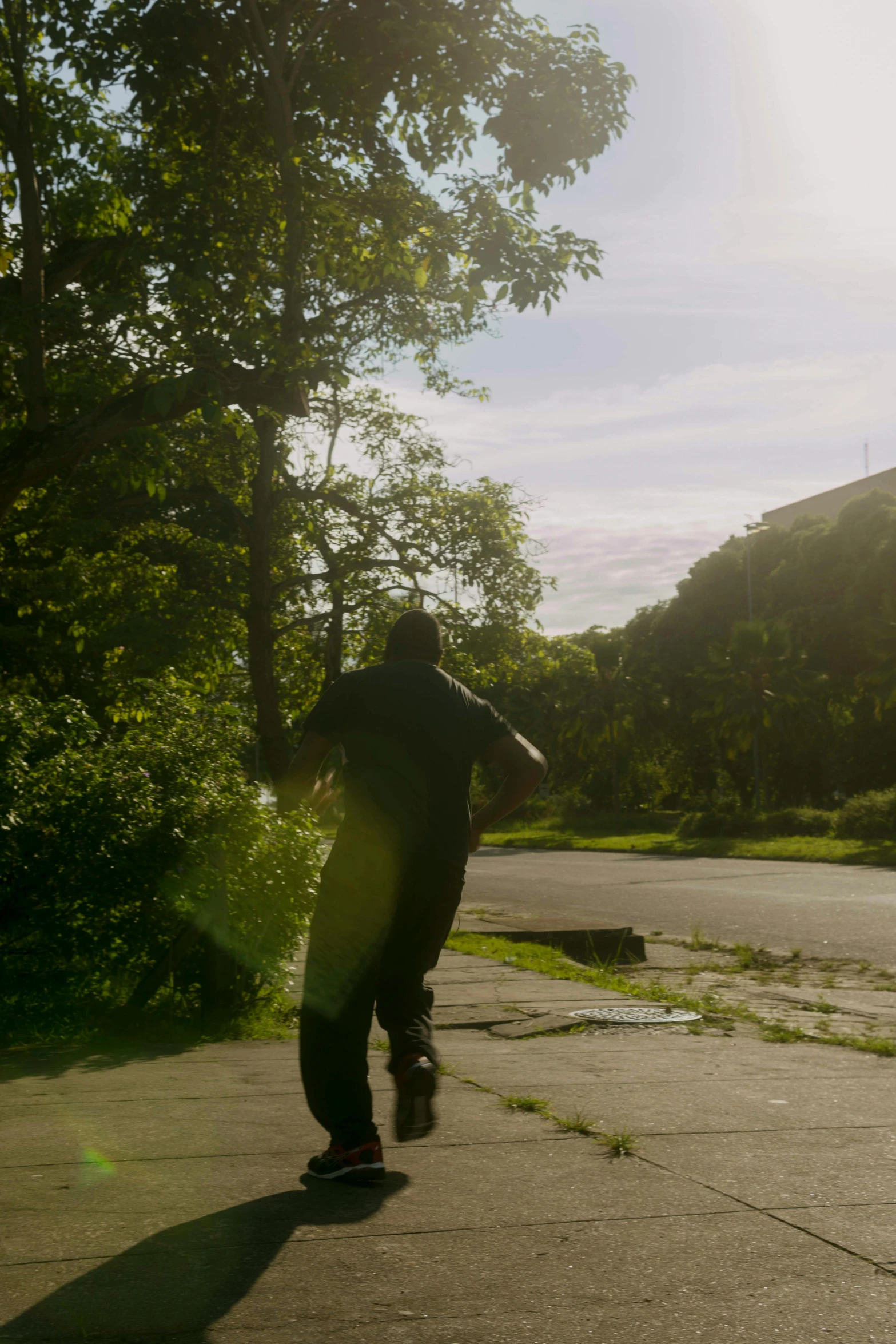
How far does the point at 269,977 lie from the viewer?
6.70 metres

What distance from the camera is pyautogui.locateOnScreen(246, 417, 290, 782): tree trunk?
16453mm

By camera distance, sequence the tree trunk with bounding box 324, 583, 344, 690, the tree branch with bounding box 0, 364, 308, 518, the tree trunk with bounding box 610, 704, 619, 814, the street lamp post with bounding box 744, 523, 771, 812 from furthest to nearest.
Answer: the tree trunk with bounding box 610, 704, 619, 814, the street lamp post with bounding box 744, 523, 771, 812, the tree trunk with bounding box 324, 583, 344, 690, the tree branch with bounding box 0, 364, 308, 518

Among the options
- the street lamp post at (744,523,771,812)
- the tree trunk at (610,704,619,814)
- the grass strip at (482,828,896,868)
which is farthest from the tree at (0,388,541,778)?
the tree trunk at (610,704,619,814)

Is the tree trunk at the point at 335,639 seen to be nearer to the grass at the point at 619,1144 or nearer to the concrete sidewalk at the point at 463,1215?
the concrete sidewalk at the point at 463,1215

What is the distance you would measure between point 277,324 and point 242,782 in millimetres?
4551

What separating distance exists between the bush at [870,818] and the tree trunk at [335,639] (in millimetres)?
17816

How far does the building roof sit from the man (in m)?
60.3

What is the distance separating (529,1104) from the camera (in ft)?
15.2

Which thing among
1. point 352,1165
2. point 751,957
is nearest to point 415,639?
point 352,1165

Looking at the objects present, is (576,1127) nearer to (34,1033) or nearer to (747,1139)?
(747,1139)

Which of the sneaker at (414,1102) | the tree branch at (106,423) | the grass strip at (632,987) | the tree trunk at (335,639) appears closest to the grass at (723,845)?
the tree trunk at (335,639)

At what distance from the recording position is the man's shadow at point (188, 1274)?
256 cm

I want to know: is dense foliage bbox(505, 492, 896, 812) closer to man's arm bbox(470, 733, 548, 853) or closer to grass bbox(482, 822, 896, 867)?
grass bbox(482, 822, 896, 867)

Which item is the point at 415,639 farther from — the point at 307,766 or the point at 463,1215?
the point at 463,1215
